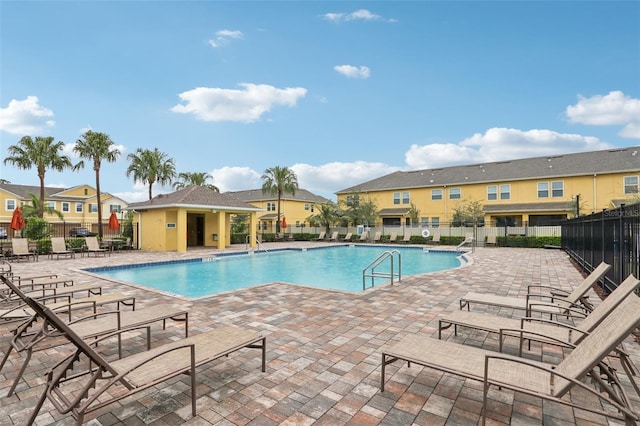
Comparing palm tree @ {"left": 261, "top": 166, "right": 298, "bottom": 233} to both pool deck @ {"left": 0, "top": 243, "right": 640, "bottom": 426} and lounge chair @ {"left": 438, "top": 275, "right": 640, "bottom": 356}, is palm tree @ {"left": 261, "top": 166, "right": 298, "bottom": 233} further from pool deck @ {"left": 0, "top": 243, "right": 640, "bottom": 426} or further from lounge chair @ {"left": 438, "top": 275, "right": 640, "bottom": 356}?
lounge chair @ {"left": 438, "top": 275, "right": 640, "bottom": 356}

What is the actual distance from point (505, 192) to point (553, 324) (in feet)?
97.0

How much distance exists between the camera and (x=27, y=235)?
60.4 ft

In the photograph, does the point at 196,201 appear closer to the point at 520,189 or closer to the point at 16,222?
the point at 16,222

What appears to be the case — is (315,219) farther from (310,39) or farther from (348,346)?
(348,346)

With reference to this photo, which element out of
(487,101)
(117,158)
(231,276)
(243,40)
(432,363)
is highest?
(243,40)

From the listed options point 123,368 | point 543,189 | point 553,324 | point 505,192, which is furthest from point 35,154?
point 543,189

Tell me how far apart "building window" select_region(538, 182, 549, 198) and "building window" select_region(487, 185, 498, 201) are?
3.26m

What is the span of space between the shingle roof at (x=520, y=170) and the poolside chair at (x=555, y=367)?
30.5 m

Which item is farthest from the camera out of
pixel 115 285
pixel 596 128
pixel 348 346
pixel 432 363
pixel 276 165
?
pixel 276 165

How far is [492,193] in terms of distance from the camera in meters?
30.6

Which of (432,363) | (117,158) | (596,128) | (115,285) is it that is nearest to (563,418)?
(432,363)

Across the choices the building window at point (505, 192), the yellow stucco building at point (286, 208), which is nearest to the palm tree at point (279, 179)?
the yellow stucco building at point (286, 208)

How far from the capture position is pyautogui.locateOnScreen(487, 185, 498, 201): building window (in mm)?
30438

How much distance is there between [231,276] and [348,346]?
9.79 metres
